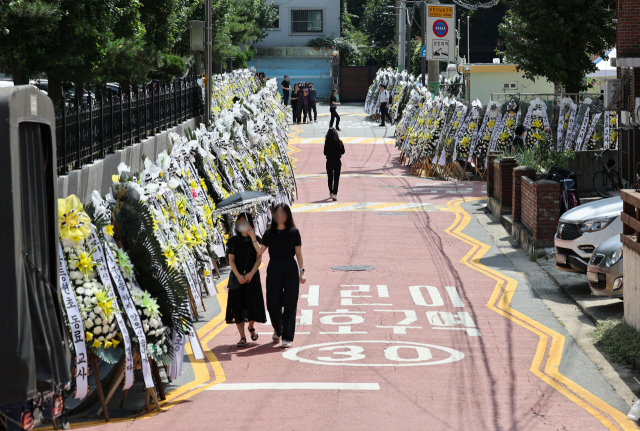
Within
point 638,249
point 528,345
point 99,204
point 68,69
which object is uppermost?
point 68,69

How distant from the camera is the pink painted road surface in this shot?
26.3ft

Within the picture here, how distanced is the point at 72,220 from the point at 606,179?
55.9 feet

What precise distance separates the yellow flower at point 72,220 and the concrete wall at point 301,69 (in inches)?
Answer: 2250

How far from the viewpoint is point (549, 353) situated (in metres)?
10.2

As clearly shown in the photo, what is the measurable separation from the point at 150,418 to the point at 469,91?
40279 mm

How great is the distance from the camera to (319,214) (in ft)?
66.5

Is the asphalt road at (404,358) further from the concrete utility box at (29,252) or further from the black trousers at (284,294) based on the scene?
the concrete utility box at (29,252)

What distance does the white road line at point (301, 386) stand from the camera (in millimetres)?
8867

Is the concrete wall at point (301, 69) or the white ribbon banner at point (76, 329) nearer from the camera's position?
the white ribbon banner at point (76, 329)

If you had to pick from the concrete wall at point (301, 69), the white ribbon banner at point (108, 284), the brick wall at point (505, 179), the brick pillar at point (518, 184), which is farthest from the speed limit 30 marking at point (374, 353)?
the concrete wall at point (301, 69)

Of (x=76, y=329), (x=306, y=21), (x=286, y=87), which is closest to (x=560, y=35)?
(x=286, y=87)

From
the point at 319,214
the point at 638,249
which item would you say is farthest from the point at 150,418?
the point at 319,214

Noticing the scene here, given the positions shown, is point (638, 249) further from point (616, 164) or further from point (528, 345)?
point (616, 164)

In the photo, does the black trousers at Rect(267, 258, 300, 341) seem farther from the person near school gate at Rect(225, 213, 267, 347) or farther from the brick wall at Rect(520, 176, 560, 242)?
the brick wall at Rect(520, 176, 560, 242)
